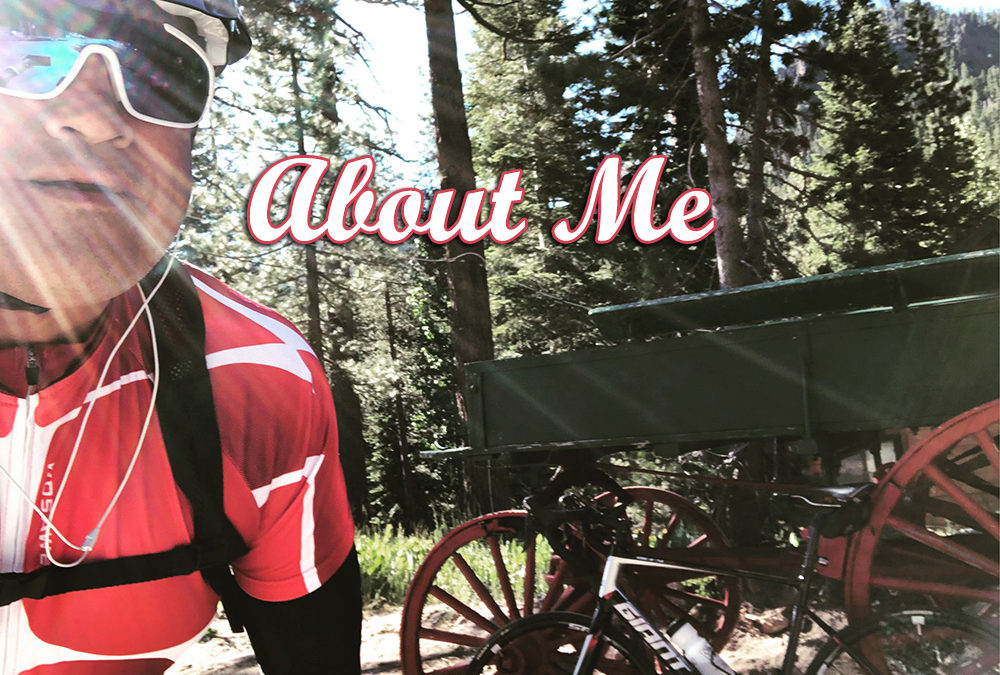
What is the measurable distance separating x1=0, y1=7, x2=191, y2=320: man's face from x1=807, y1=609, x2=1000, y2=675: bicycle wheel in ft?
6.27

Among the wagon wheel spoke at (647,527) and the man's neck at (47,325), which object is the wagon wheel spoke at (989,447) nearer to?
the wagon wheel spoke at (647,527)

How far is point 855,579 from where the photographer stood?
6.98ft

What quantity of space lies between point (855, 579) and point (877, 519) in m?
0.18

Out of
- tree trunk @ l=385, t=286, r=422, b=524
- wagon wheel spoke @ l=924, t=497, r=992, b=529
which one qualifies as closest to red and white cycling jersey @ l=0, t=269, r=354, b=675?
wagon wheel spoke @ l=924, t=497, r=992, b=529

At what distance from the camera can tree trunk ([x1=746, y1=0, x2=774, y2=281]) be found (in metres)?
5.88

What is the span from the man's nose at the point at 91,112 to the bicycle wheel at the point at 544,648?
197 cm

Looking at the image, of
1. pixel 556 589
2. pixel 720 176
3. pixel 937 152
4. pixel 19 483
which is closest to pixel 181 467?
pixel 19 483

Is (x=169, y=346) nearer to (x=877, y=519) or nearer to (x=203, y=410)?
(x=203, y=410)

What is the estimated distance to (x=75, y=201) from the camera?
630mm

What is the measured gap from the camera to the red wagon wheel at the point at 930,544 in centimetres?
200

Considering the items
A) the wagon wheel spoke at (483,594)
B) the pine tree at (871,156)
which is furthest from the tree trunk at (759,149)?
the wagon wheel spoke at (483,594)

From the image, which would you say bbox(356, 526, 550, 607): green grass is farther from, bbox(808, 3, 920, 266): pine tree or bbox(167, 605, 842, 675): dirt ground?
bbox(808, 3, 920, 266): pine tree

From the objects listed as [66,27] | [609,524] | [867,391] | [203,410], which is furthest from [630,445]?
[66,27]

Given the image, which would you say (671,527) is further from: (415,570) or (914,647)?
(415,570)
